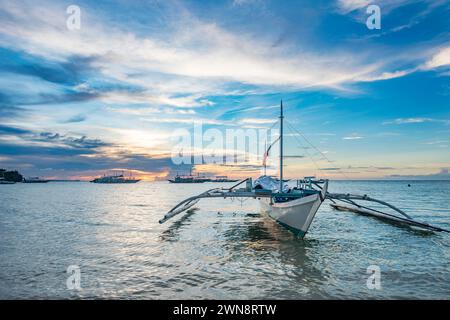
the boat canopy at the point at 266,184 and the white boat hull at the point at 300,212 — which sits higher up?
the boat canopy at the point at 266,184

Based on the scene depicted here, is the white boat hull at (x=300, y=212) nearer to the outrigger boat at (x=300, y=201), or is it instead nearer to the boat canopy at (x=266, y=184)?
the outrigger boat at (x=300, y=201)

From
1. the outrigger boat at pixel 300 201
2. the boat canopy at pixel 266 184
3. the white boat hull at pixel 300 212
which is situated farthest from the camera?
the boat canopy at pixel 266 184

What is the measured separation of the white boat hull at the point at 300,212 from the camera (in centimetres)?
1488

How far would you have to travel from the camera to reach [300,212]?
16609 millimetres

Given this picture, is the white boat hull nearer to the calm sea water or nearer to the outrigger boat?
the outrigger boat

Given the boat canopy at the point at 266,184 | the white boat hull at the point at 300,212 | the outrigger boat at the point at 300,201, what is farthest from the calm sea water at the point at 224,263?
the boat canopy at the point at 266,184

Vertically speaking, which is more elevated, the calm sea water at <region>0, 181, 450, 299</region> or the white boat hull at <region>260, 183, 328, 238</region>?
the white boat hull at <region>260, 183, 328, 238</region>

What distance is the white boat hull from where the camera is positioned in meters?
14.9

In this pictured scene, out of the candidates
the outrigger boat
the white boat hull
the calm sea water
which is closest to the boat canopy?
the outrigger boat

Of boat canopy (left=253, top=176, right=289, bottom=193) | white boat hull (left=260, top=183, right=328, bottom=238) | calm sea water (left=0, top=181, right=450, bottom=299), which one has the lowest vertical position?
calm sea water (left=0, top=181, right=450, bottom=299)

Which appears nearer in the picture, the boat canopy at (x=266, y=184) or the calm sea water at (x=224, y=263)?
the calm sea water at (x=224, y=263)

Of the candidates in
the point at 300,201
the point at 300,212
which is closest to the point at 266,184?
the point at 300,212

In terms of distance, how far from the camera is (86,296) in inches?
336
